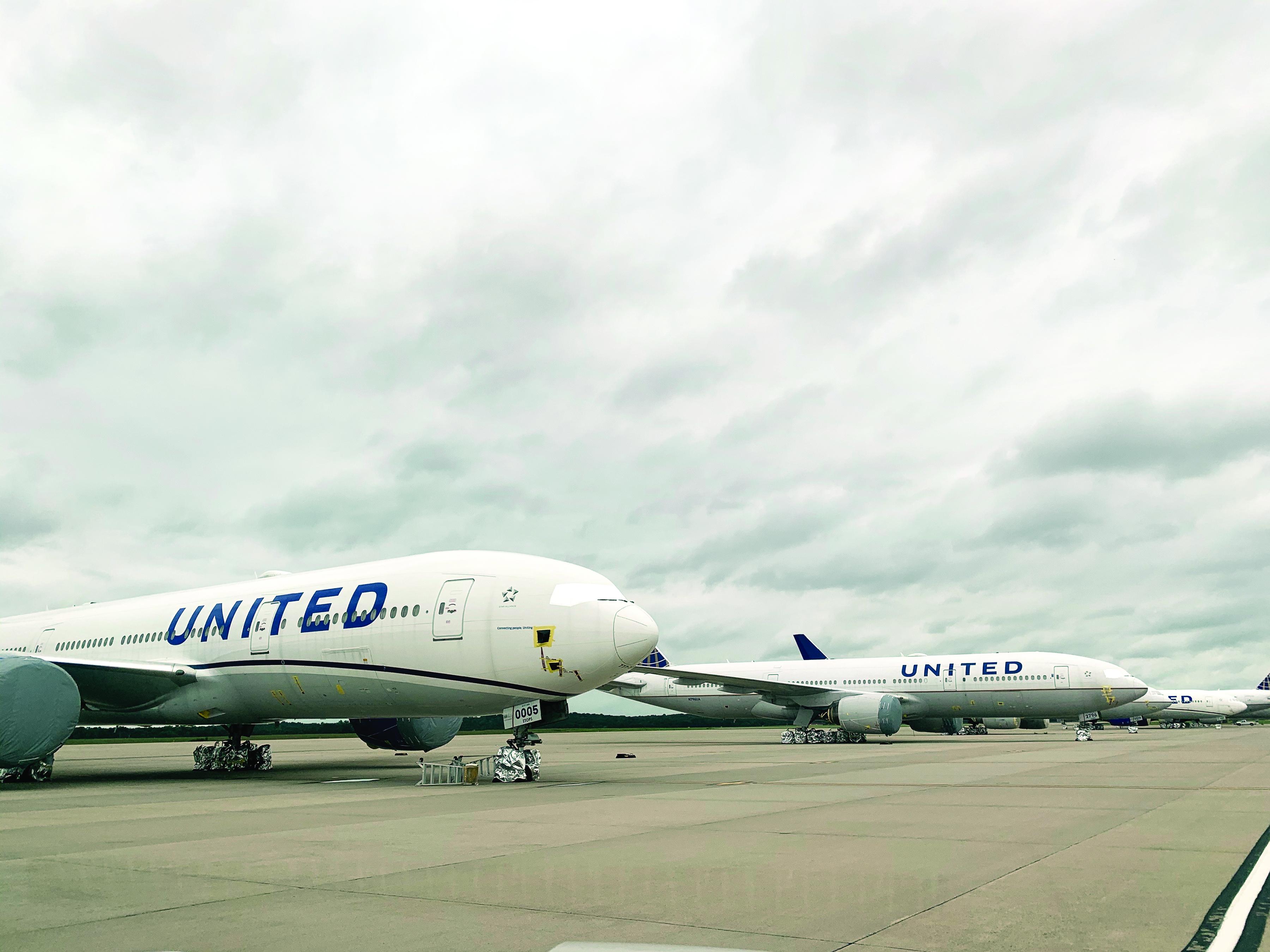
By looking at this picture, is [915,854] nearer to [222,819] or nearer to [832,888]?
[832,888]

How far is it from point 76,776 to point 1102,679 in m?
41.4

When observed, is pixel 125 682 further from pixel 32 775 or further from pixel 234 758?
pixel 234 758

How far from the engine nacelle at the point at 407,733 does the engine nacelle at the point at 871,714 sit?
71.6 feet

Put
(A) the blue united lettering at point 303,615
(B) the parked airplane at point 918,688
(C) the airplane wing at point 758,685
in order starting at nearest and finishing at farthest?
(A) the blue united lettering at point 303,615 < (B) the parked airplane at point 918,688 < (C) the airplane wing at point 758,685

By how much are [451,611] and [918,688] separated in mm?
33995

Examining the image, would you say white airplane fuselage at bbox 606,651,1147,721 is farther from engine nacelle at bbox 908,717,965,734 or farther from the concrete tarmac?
the concrete tarmac

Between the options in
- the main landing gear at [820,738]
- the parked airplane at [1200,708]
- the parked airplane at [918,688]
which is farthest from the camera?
the parked airplane at [1200,708]

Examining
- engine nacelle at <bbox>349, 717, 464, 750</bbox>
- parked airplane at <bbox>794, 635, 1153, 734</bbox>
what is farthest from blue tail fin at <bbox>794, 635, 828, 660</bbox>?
engine nacelle at <bbox>349, 717, 464, 750</bbox>

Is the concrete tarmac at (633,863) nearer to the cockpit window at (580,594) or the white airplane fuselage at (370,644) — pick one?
the white airplane fuselage at (370,644)

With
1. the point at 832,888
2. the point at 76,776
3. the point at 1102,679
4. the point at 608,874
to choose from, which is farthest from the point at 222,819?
the point at 1102,679

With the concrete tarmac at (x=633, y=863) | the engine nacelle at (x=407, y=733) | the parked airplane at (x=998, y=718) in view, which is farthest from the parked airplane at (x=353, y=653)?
the parked airplane at (x=998, y=718)

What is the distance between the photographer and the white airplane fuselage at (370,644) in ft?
62.0

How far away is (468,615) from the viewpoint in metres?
19.6

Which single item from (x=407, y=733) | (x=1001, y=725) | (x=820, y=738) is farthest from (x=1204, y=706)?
(x=407, y=733)
